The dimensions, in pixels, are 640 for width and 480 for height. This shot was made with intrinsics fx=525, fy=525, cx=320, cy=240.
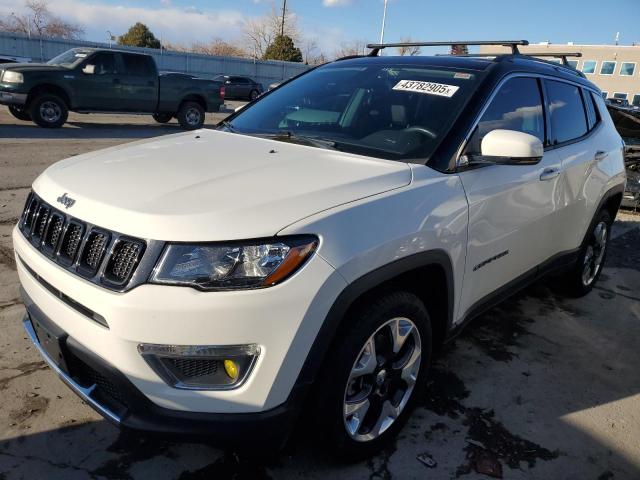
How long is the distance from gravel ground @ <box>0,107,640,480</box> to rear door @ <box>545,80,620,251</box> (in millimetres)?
766

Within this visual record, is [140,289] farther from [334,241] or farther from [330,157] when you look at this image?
[330,157]

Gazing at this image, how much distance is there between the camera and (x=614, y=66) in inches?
2223

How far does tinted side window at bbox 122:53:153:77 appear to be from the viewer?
13.4 m

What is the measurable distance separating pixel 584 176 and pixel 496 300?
135cm

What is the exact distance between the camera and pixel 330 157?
2553 millimetres

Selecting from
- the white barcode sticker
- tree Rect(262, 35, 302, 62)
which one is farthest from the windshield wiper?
tree Rect(262, 35, 302, 62)

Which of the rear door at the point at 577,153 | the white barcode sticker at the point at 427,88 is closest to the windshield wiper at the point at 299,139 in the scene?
the white barcode sticker at the point at 427,88

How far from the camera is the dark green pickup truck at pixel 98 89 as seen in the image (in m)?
11.8

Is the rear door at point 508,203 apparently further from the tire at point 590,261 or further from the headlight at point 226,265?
the headlight at point 226,265

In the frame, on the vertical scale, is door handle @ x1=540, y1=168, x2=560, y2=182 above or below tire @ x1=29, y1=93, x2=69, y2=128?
above

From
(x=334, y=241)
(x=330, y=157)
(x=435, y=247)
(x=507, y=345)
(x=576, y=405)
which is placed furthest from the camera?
(x=507, y=345)

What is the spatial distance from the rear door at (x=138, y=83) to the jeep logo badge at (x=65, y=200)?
40.8ft

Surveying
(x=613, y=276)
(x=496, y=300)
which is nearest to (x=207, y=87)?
(x=613, y=276)

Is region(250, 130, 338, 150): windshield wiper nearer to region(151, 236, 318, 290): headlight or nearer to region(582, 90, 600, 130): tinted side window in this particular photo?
region(151, 236, 318, 290): headlight
